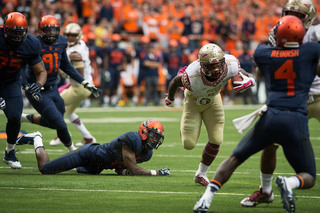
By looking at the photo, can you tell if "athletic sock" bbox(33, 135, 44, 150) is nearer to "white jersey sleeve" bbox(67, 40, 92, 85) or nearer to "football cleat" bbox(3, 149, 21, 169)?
"football cleat" bbox(3, 149, 21, 169)

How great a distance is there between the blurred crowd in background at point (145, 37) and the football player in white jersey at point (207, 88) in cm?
1144

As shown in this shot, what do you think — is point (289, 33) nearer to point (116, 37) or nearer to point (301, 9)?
point (301, 9)

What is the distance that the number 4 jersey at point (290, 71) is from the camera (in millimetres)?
4848

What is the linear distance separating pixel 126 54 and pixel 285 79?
14783 mm

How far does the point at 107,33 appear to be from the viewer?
19.4 m

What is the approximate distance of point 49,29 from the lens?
8.24 m

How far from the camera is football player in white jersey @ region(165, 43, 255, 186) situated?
19.6 feet

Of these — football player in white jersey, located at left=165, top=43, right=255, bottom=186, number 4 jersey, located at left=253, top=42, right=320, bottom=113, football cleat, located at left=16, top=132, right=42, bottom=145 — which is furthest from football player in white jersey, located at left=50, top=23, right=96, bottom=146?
number 4 jersey, located at left=253, top=42, right=320, bottom=113

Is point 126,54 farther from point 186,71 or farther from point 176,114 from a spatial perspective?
point 186,71

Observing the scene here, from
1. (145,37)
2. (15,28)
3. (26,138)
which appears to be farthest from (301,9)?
(145,37)

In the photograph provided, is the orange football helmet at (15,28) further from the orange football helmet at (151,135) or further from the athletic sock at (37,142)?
the orange football helmet at (151,135)

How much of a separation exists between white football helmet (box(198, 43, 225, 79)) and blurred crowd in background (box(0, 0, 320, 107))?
480 inches

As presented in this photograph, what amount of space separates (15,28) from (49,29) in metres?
1.32

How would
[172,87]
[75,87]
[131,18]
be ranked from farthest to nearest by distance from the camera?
[131,18] < [75,87] < [172,87]
